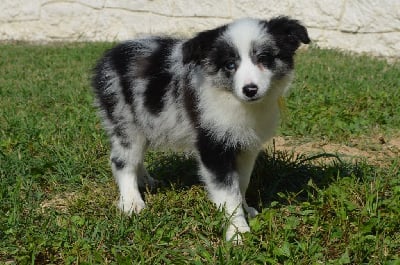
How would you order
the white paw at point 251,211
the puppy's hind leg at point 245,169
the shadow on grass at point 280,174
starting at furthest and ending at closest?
the shadow on grass at point 280,174 < the white paw at point 251,211 < the puppy's hind leg at point 245,169

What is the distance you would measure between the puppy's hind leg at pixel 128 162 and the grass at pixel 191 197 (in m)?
0.12

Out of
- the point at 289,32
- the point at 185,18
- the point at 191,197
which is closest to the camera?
the point at 289,32

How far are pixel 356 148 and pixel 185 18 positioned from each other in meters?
6.03

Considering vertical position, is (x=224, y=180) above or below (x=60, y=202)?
above

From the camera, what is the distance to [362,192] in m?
3.76

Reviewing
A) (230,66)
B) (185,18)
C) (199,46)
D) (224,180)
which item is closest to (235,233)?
(224,180)

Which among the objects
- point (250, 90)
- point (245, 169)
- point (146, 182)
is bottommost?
point (146, 182)

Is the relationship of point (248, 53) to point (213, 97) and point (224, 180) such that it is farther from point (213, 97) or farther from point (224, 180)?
point (224, 180)

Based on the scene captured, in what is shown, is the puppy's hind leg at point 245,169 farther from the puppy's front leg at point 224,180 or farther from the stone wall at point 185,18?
the stone wall at point 185,18

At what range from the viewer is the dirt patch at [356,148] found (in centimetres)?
498

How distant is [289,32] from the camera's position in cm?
370

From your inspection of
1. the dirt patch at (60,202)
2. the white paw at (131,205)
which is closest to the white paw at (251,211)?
the white paw at (131,205)

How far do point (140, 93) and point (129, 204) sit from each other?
2.52ft

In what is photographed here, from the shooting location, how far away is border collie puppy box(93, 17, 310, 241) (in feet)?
11.5
